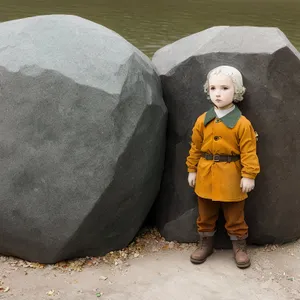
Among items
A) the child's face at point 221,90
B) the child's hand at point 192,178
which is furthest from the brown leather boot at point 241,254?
the child's face at point 221,90

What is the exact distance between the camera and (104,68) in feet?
9.21

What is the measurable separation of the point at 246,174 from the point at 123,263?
2.97ft

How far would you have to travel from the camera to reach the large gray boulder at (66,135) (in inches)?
109

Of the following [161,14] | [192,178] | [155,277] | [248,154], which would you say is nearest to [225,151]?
[248,154]

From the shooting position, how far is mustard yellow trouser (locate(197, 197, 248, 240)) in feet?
9.75

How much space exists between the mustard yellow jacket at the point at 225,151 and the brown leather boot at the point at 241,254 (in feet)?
1.05

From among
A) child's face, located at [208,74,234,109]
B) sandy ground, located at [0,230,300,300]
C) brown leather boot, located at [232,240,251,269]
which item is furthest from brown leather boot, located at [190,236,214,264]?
child's face, located at [208,74,234,109]

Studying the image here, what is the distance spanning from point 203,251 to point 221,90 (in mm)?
980

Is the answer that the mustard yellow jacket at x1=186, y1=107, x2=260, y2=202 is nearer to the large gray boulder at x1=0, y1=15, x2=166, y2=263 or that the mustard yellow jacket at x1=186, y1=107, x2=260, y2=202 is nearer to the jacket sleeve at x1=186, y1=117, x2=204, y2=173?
the jacket sleeve at x1=186, y1=117, x2=204, y2=173

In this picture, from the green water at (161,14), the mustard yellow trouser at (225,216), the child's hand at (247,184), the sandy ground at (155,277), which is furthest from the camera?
the green water at (161,14)

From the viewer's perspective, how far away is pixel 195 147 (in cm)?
297

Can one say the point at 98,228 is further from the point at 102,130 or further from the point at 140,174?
the point at 102,130

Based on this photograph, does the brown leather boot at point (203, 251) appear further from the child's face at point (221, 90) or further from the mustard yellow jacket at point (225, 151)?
the child's face at point (221, 90)

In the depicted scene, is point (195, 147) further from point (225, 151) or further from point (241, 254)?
point (241, 254)
